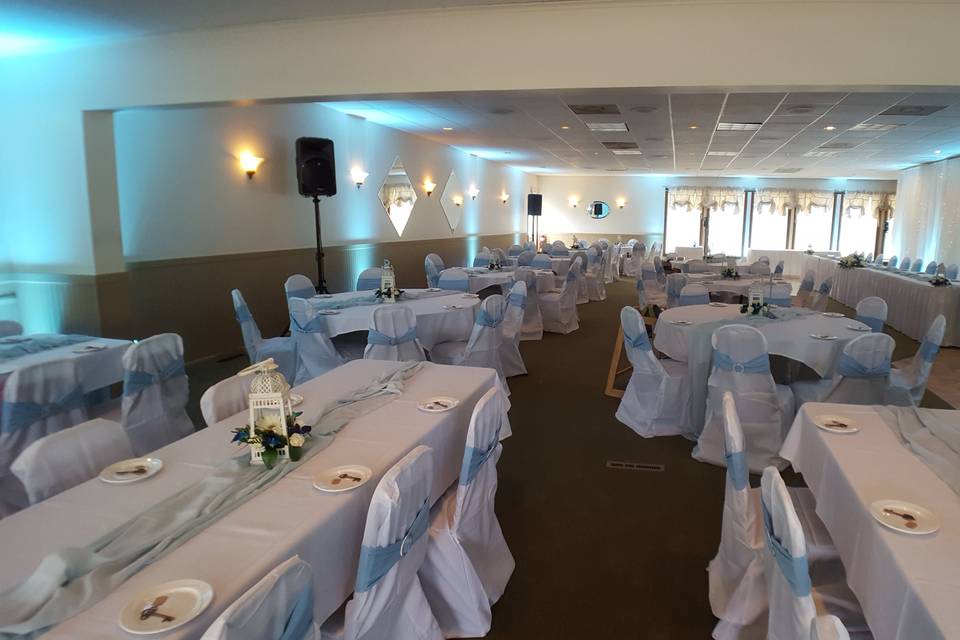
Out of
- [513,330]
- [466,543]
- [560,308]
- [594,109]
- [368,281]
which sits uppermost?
[594,109]

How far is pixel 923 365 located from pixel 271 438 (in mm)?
4190

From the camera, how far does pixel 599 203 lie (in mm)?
18672

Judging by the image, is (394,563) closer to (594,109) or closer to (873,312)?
(873,312)

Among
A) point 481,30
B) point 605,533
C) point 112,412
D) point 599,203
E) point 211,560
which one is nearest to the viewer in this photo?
point 211,560

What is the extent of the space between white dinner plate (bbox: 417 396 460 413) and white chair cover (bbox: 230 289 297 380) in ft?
8.90

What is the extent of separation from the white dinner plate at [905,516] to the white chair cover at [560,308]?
6347mm

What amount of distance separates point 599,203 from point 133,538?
718 inches

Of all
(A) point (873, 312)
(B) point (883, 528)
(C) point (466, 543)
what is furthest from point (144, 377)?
(A) point (873, 312)

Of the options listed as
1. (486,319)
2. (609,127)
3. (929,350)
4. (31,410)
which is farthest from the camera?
(609,127)

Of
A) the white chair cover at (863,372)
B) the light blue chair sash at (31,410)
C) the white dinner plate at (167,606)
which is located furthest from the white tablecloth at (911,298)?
the light blue chair sash at (31,410)

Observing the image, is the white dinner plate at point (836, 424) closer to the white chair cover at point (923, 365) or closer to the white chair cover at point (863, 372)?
the white chair cover at point (863, 372)

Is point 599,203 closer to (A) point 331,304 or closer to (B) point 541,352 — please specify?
(B) point 541,352

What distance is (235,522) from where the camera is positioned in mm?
1666

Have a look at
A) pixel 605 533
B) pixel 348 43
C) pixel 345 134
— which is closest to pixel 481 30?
pixel 348 43
